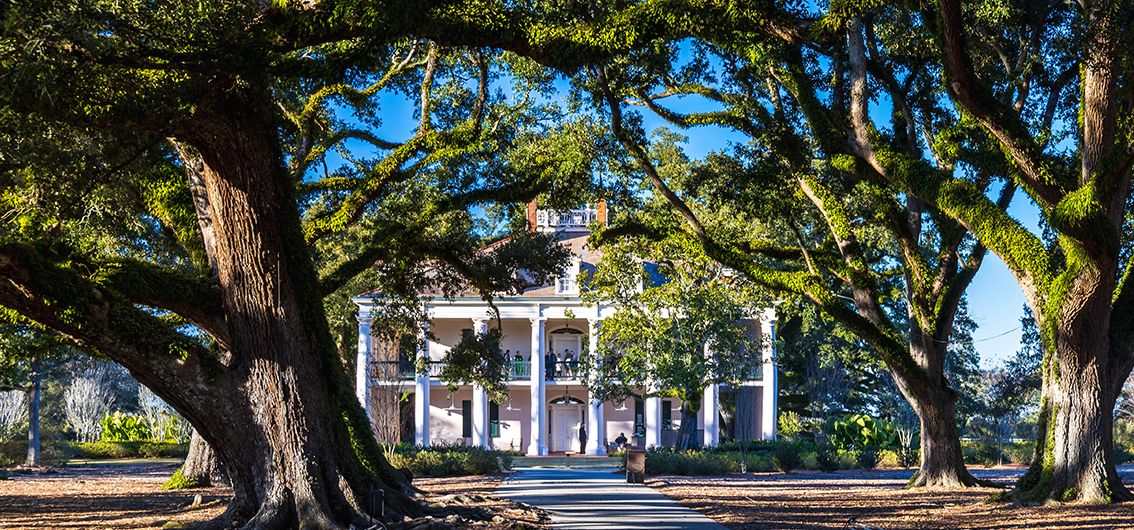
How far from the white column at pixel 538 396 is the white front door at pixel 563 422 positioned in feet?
7.90

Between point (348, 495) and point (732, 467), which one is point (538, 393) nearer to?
point (732, 467)

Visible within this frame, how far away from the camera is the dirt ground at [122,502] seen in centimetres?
1369

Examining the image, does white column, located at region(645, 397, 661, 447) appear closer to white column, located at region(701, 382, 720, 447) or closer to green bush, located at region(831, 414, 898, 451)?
white column, located at region(701, 382, 720, 447)

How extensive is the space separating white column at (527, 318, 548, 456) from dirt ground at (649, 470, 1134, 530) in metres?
21.0

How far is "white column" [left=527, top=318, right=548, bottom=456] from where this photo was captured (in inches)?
1731

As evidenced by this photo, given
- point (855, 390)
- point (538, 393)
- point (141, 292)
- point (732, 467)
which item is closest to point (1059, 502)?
point (141, 292)

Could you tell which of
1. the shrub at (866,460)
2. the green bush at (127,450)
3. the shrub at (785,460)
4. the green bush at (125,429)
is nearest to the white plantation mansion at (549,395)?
the shrub at (866,460)

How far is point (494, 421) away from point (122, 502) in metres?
29.5

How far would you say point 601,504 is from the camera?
1639 centimetres

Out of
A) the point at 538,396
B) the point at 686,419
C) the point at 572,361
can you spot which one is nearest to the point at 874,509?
the point at 686,419

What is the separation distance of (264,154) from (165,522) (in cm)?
537

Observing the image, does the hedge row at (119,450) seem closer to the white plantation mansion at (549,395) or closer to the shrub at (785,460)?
the white plantation mansion at (549,395)

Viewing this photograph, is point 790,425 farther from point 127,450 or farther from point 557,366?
point 127,450

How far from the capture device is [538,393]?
4444cm
